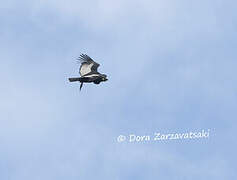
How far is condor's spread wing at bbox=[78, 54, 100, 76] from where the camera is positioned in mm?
67756

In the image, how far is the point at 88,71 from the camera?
6781cm

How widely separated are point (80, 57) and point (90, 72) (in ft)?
10.5

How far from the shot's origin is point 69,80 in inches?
2530

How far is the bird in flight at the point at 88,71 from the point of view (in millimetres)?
66562

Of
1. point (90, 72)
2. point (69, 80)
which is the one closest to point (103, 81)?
point (90, 72)

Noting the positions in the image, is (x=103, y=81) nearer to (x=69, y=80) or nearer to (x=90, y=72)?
(x=90, y=72)

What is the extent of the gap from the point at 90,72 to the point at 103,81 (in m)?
3.89

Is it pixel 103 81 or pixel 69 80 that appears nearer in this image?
pixel 69 80

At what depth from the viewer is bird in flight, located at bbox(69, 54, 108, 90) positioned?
66562 mm

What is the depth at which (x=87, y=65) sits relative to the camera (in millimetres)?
68500

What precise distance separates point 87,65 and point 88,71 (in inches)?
50.5

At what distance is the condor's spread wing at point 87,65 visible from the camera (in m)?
67.8

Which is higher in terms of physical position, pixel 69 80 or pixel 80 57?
pixel 80 57

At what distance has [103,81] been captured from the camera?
7081 centimetres
